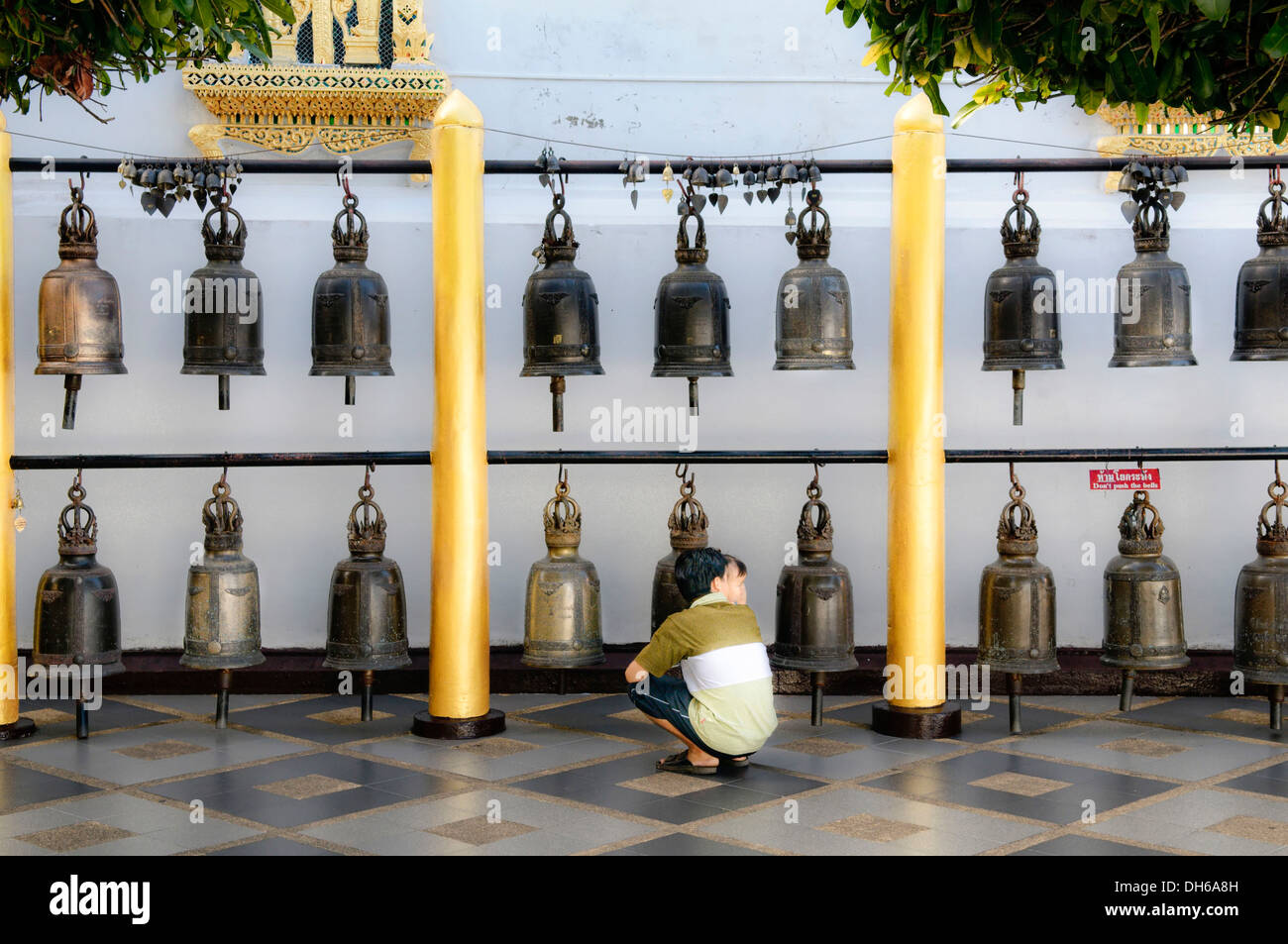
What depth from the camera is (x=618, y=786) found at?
5301mm

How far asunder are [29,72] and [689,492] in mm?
3062

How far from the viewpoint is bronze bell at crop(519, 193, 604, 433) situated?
19.7 ft

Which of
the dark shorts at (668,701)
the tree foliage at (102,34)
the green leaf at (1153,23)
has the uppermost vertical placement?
the tree foliage at (102,34)

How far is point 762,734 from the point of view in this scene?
5.44m

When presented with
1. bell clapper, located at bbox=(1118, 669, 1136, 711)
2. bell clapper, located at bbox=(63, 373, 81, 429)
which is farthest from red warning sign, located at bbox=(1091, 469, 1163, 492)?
bell clapper, located at bbox=(63, 373, 81, 429)

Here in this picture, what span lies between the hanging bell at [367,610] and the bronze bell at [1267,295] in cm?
360

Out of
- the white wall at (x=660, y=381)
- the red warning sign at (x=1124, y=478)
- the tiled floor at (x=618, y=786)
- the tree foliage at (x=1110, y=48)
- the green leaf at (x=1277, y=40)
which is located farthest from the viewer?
the white wall at (x=660, y=381)

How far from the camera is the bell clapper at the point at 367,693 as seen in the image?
6.21 meters

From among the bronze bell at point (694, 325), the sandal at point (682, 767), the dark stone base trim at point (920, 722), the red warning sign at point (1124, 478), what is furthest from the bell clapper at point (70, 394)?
the red warning sign at point (1124, 478)

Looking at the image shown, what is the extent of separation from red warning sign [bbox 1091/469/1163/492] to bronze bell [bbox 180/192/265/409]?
3386 millimetres

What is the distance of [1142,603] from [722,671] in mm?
1841

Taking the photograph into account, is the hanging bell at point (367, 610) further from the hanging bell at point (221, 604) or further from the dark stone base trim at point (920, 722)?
the dark stone base trim at point (920, 722)

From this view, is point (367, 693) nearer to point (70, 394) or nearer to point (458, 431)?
point (458, 431)

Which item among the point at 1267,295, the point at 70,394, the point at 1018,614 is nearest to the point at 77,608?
→ the point at 70,394
